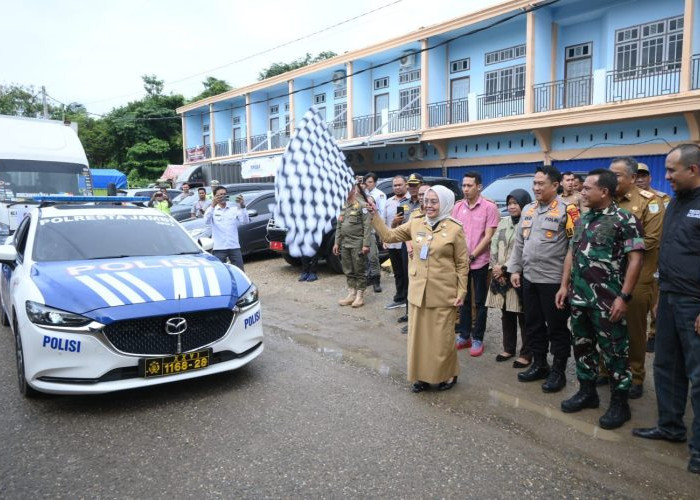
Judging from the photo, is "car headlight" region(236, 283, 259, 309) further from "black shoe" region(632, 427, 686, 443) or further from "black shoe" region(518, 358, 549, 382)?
"black shoe" region(632, 427, 686, 443)

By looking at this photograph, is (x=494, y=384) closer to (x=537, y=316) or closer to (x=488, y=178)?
(x=537, y=316)

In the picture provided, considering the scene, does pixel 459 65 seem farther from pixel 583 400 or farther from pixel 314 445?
pixel 314 445

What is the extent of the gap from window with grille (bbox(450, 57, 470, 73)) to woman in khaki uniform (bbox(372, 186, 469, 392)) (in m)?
15.9

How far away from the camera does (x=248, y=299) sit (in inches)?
184

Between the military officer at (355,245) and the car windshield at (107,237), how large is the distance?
2.73 meters

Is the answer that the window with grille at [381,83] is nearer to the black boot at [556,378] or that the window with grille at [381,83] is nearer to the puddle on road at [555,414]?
the black boot at [556,378]

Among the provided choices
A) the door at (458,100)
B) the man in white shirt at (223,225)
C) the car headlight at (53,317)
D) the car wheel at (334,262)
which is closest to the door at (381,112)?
the door at (458,100)

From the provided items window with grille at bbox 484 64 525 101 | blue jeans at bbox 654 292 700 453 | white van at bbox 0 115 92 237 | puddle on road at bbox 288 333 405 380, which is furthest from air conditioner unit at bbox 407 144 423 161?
blue jeans at bbox 654 292 700 453

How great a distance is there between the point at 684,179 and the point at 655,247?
4.26 feet

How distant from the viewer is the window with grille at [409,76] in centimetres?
2030

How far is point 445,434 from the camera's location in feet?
12.0

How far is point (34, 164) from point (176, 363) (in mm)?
9949

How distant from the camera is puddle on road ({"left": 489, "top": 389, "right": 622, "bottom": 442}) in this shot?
3.64 m

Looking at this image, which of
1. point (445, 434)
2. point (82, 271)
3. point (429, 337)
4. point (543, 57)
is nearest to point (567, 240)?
point (429, 337)
